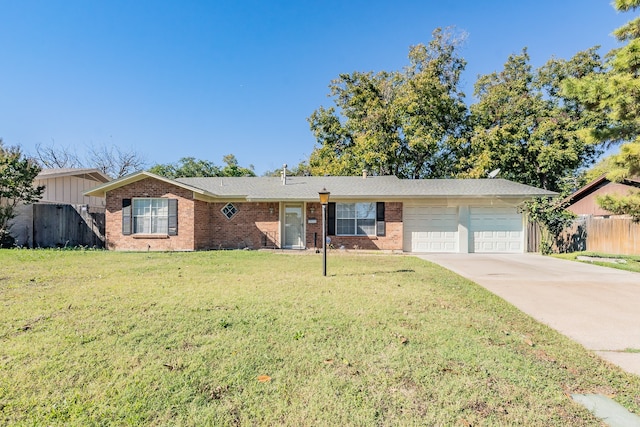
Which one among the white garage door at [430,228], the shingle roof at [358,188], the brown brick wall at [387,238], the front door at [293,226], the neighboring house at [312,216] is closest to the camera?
the neighboring house at [312,216]

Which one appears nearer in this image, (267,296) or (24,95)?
(267,296)

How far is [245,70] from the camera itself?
1767cm

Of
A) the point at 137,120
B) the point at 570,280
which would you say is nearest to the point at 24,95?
the point at 137,120

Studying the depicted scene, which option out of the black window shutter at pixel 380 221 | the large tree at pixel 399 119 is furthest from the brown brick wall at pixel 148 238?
the large tree at pixel 399 119

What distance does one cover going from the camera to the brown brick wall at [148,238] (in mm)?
13336

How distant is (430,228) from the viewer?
47.2ft

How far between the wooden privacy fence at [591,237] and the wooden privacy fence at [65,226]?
1893 centimetres

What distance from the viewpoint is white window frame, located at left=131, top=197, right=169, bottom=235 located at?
13.5 metres

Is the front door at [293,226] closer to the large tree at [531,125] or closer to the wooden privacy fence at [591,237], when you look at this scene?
the wooden privacy fence at [591,237]

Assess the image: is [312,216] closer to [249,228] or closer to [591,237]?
[249,228]

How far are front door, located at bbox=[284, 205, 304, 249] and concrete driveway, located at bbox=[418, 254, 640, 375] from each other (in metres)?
6.77

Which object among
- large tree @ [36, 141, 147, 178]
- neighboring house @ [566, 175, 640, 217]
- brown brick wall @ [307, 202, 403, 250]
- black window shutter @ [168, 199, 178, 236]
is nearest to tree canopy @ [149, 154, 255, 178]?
large tree @ [36, 141, 147, 178]

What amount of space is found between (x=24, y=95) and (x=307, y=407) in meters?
26.6

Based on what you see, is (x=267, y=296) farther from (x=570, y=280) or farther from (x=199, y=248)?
(x=199, y=248)
